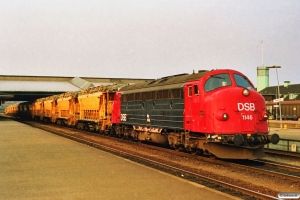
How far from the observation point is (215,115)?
580 inches

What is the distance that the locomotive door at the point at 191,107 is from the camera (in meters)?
15.8

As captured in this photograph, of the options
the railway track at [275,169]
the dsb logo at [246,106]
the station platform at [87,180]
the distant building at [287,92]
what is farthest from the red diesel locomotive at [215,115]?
the distant building at [287,92]

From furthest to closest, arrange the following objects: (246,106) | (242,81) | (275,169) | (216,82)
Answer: (242,81) < (216,82) < (246,106) < (275,169)

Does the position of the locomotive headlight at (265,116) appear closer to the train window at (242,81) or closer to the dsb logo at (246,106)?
the dsb logo at (246,106)

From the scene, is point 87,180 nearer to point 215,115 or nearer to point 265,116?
point 215,115

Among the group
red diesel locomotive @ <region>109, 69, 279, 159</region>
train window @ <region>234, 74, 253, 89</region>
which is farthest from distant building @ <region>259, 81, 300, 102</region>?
train window @ <region>234, 74, 253, 89</region>

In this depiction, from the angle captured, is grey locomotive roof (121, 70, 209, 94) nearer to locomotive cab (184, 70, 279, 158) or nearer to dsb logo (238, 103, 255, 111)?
locomotive cab (184, 70, 279, 158)

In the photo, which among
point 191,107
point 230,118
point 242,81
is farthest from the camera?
point 191,107

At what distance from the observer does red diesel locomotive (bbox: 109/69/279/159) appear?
14602 millimetres

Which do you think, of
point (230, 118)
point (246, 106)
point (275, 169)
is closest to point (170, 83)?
point (230, 118)

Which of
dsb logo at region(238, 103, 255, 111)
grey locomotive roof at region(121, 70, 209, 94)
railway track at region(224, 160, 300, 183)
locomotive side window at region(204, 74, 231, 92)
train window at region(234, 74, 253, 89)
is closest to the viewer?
railway track at region(224, 160, 300, 183)

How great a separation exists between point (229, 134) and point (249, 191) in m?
5.03

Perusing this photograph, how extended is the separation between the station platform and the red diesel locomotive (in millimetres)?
3687

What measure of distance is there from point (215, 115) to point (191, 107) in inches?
68.2
